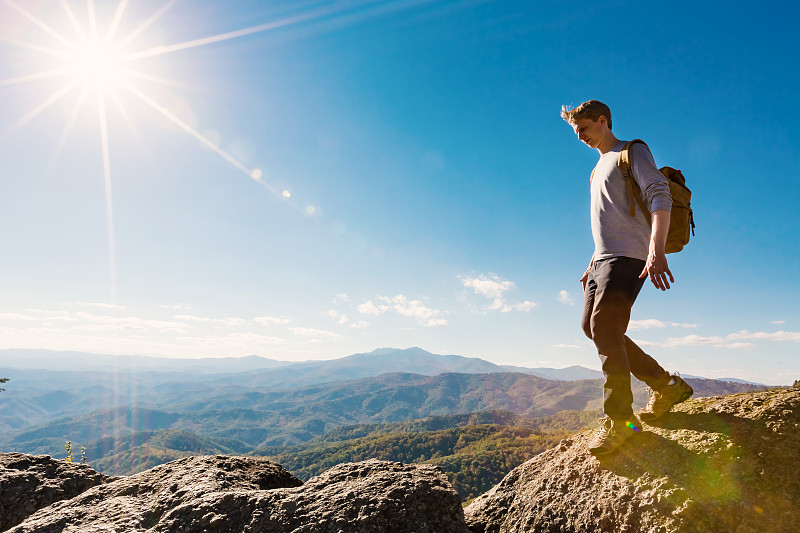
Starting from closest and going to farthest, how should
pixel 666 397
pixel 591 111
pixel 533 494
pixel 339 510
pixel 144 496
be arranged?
1. pixel 339 510
2. pixel 144 496
3. pixel 533 494
4. pixel 666 397
5. pixel 591 111

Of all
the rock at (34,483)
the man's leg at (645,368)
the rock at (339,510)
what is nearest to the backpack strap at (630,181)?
the man's leg at (645,368)

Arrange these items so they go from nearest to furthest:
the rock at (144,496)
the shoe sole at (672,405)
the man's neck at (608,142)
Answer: the rock at (144,496), the shoe sole at (672,405), the man's neck at (608,142)

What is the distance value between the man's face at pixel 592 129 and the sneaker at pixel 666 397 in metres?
2.57

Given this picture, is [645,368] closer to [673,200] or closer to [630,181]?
[673,200]

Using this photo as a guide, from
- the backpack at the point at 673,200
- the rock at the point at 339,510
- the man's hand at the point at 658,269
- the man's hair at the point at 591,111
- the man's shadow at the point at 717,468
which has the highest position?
the man's hair at the point at 591,111

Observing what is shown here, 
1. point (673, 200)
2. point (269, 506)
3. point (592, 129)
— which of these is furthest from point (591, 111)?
point (269, 506)

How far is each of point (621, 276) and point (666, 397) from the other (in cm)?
145

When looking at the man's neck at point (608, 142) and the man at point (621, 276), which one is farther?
the man's neck at point (608, 142)

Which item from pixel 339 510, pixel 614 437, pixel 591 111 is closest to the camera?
pixel 339 510

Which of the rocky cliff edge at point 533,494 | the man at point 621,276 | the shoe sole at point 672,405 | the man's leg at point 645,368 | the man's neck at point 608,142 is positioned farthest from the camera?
the man's neck at point 608,142

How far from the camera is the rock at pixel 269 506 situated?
9.26 ft

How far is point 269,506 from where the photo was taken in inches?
118

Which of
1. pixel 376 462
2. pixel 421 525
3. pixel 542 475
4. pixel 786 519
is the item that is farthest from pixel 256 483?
pixel 786 519

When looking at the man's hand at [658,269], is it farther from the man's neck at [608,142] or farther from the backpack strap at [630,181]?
the man's neck at [608,142]
